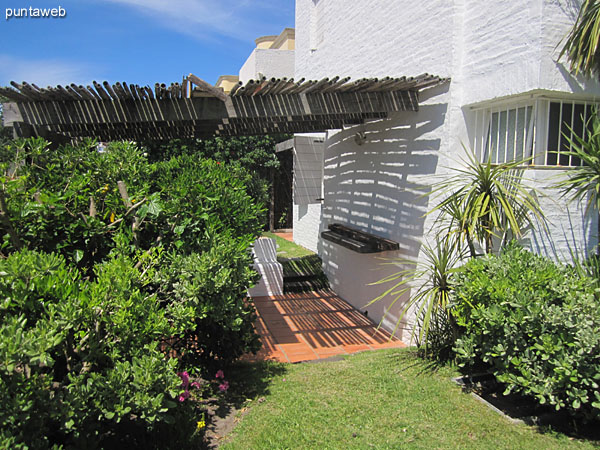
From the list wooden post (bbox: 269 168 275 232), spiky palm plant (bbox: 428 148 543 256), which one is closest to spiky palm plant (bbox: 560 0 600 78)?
spiky palm plant (bbox: 428 148 543 256)

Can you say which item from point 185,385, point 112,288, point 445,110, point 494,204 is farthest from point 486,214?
point 112,288

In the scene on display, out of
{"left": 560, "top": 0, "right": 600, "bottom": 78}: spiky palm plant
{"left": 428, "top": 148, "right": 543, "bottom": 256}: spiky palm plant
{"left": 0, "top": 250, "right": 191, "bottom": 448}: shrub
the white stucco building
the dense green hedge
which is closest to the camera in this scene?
{"left": 0, "top": 250, "right": 191, "bottom": 448}: shrub

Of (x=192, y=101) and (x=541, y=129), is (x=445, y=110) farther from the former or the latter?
(x=192, y=101)

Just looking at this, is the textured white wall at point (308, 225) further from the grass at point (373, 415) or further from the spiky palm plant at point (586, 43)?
the spiky palm plant at point (586, 43)

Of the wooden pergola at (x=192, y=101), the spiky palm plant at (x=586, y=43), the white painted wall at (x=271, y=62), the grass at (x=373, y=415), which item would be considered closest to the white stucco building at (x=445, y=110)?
the spiky palm plant at (x=586, y=43)

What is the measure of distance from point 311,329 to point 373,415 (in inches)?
153

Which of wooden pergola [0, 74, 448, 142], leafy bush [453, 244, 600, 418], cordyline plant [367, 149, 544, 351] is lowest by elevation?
leafy bush [453, 244, 600, 418]

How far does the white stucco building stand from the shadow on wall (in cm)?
2

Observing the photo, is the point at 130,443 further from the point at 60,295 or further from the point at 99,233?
the point at 99,233

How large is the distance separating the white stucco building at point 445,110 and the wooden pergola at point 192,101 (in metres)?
0.59

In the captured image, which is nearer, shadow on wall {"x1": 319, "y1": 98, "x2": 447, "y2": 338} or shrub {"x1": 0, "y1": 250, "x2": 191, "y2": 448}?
shrub {"x1": 0, "y1": 250, "x2": 191, "y2": 448}

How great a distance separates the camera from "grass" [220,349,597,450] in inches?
147

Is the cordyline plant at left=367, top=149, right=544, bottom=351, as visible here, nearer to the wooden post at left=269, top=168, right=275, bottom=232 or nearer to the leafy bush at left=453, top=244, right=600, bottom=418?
the leafy bush at left=453, top=244, right=600, bottom=418

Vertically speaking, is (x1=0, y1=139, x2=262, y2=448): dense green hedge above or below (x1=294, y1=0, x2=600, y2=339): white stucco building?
below
